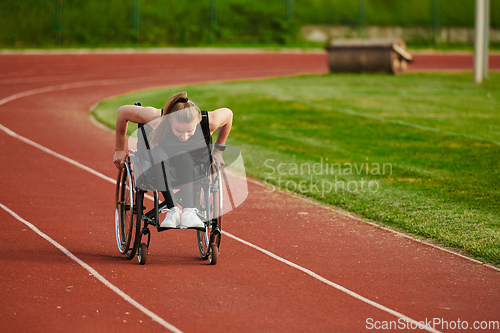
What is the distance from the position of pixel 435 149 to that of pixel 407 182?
2566 mm

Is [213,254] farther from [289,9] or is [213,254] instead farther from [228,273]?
[289,9]

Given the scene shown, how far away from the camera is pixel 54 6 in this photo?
3228cm

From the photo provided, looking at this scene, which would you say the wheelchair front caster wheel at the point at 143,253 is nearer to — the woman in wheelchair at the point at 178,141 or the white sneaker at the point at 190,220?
the woman in wheelchair at the point at 178,141

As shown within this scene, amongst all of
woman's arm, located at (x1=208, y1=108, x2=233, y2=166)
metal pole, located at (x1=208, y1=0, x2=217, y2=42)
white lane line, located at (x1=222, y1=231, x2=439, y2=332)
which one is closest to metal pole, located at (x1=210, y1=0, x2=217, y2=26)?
metal pole, located at (x1=208, y1=0, x2=217, y2=42)

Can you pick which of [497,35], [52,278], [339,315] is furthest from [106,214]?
[497,35]

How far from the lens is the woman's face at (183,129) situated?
5.42 metres

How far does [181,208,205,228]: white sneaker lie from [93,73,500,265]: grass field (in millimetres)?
2806

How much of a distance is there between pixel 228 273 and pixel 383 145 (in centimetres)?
697

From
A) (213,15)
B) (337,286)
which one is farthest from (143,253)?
(213,15)

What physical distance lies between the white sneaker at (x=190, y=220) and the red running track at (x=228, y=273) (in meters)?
0.49

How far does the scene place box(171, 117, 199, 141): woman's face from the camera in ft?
17.8

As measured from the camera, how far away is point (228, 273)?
18.6 ft

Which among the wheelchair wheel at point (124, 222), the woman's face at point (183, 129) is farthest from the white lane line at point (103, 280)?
the woman's face at point (183, 129)

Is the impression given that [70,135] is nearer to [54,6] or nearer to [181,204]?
[181,204]
